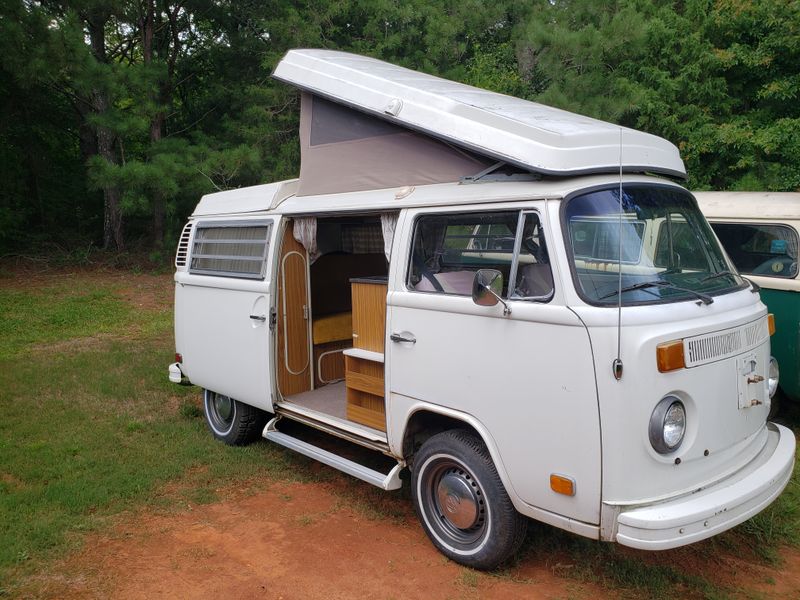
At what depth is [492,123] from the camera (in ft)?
13.3

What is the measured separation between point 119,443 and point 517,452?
14.6 ft

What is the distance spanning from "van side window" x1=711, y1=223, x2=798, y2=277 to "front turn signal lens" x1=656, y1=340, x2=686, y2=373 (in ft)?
11.9

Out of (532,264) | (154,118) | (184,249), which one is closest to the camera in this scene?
(532,264)

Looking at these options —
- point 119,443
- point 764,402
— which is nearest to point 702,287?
point 764,402

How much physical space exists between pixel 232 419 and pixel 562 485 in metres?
3.92

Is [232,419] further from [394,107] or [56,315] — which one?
[56,315]

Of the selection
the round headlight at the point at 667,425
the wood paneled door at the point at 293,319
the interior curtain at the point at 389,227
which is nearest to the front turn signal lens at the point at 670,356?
the round headlight at the point at 667,425

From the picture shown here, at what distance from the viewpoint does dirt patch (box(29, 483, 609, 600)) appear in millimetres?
3990

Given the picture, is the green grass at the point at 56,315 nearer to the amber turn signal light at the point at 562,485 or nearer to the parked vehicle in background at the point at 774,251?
the amber turn signal light at the point at 562,485

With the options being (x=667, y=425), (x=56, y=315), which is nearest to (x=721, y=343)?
(x=667, y=425)

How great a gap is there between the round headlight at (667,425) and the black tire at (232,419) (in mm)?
3956

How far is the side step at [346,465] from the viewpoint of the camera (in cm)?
454

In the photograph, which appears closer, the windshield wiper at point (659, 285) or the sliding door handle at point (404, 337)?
the windshield wiper at point (659, 285)

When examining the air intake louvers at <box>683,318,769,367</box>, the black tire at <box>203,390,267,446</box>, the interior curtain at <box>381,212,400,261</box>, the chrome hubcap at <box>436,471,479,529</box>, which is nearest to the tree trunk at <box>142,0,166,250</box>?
the black tire at <box>203,390,267,446</box>
